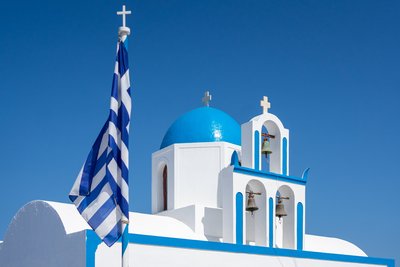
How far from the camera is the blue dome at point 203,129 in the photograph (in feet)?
55.2

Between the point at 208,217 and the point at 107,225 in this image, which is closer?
the point at 107,225

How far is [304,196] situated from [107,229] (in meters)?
8.61

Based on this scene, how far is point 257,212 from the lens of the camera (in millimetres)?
15648

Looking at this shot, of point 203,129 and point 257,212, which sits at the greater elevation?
point 203,129

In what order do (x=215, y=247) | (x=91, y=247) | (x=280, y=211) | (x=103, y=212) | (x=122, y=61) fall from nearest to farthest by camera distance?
(x=103, y=212) < (x=122, y=61) < (x=91, y=247) < (x=215, y=247) < (x=280, y=211)

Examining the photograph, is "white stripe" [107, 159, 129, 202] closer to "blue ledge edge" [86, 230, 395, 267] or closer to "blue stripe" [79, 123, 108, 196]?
"blue stripe" [79, 123, 108, 196]

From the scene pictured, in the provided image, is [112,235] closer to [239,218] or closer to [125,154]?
[125,154]

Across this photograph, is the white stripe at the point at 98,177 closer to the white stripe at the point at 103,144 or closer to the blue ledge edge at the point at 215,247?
the white stripe at the point at 103,144

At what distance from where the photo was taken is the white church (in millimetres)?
12305

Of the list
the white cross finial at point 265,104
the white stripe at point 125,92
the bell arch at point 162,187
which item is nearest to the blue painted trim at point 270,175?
the white cross finial at point 265,104

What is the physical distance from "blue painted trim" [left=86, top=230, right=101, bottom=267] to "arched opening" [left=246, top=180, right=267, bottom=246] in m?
4.98

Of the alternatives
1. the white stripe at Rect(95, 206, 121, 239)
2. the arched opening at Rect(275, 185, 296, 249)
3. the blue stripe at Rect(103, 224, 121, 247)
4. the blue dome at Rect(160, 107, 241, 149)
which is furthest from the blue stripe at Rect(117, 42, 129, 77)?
the arched opening at Rect(275, 185, 296, 249)

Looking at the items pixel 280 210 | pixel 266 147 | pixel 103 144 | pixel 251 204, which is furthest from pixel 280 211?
pixel 103 144

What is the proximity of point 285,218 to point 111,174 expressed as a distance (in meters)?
8.43
